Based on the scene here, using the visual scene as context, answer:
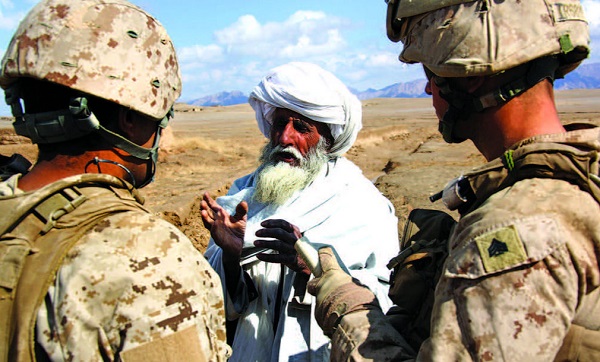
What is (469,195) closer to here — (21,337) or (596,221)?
(596,221)

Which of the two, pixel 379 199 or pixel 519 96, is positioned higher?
pixel 519 96

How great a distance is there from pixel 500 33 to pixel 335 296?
A: 1025 mm

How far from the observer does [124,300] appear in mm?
1458

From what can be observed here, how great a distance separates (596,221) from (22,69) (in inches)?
64.7

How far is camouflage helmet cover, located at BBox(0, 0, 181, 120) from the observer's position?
1641 mm

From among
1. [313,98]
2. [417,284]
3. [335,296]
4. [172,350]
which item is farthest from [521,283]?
[313,98]

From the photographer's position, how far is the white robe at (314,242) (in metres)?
2.87

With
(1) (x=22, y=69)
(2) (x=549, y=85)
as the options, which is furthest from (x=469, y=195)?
(1) (x=22, y=69)

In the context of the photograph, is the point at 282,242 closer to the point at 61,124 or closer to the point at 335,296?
the point at 335,296

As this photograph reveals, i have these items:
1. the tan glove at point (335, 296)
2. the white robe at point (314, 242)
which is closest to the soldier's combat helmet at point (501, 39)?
the tan glove at point (335, 296)

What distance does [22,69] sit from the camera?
1636mm

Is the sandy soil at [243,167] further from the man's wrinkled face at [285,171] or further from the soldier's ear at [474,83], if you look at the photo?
the soldier's ear at [474,83]

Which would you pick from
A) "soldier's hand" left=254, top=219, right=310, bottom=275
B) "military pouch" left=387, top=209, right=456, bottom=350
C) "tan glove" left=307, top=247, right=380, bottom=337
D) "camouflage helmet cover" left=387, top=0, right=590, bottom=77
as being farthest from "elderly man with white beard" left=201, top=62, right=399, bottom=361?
"camouflage helmet cover" left=387, top=0, right=590, bottom=77

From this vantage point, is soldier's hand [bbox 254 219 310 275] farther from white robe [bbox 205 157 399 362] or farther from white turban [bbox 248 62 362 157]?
white turban [bbox 248 62 362 157]
